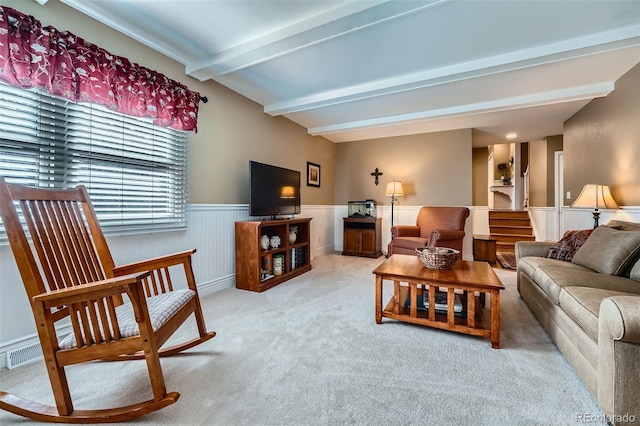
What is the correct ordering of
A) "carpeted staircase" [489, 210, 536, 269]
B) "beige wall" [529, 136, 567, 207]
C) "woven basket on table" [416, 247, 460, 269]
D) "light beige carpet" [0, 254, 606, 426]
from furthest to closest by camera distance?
"carpeted staircase" [489, 210, 536, 269], "beige wall" [529, 136, 567, 207], "woven basket on table" [416, 247, 460, 269], "light beige carpet" [0, 254, 606, 426]

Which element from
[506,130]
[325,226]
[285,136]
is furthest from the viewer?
[325,226]

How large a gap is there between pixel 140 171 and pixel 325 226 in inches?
136

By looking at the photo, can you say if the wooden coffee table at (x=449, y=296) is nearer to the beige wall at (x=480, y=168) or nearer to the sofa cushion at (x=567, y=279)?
the sofa cushion at (x=567, y=279)

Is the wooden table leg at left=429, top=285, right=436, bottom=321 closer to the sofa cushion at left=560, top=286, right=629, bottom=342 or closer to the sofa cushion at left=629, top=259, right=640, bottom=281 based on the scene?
the sofa cushion at left=560, top=286, right=629, bottom=342

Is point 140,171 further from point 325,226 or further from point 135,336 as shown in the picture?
point 325,226

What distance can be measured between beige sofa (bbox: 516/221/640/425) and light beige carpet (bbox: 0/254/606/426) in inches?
5.8

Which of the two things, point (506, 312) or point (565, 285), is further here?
point (506, 312)

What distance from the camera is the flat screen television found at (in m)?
2.98

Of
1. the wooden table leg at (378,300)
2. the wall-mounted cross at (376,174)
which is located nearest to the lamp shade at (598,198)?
the wooden table leg at (378,300)

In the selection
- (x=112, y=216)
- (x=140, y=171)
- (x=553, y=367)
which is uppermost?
(x=140, y=171)

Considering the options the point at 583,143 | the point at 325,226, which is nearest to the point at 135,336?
the point at 325,226

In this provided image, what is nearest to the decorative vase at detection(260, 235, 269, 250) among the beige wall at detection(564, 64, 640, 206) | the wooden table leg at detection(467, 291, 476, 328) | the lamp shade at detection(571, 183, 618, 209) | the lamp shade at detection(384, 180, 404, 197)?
the wooden table leg at detection(467, 291, 476, 328)

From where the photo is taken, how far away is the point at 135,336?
1129mm

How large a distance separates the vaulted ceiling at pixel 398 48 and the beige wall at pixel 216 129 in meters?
0.09
